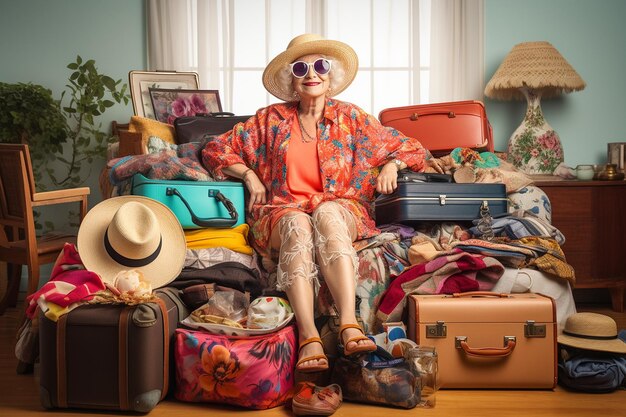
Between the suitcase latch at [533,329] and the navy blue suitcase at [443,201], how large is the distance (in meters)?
0.66

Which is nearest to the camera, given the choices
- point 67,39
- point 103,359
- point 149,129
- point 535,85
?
point 103,359

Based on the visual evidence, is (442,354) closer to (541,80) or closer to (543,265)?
(543,265)

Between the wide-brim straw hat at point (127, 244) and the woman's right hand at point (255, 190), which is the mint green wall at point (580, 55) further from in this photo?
the wide-brim straw hat at point (127, 244)

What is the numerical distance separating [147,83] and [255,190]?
1.50 meters

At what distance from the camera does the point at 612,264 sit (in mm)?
3971

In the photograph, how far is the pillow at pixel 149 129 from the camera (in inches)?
136

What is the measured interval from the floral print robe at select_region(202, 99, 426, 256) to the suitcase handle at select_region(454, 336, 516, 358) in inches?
25.7

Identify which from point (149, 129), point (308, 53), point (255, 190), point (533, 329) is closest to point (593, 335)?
point (533, 329)

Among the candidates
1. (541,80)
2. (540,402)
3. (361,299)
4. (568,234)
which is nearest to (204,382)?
(361,299)

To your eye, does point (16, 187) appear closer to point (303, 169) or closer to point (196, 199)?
point (196, 199)

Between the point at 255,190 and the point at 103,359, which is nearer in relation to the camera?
the point at 103,359

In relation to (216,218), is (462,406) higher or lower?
lower

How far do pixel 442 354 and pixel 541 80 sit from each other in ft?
7.29

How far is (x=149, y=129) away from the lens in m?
3.48
